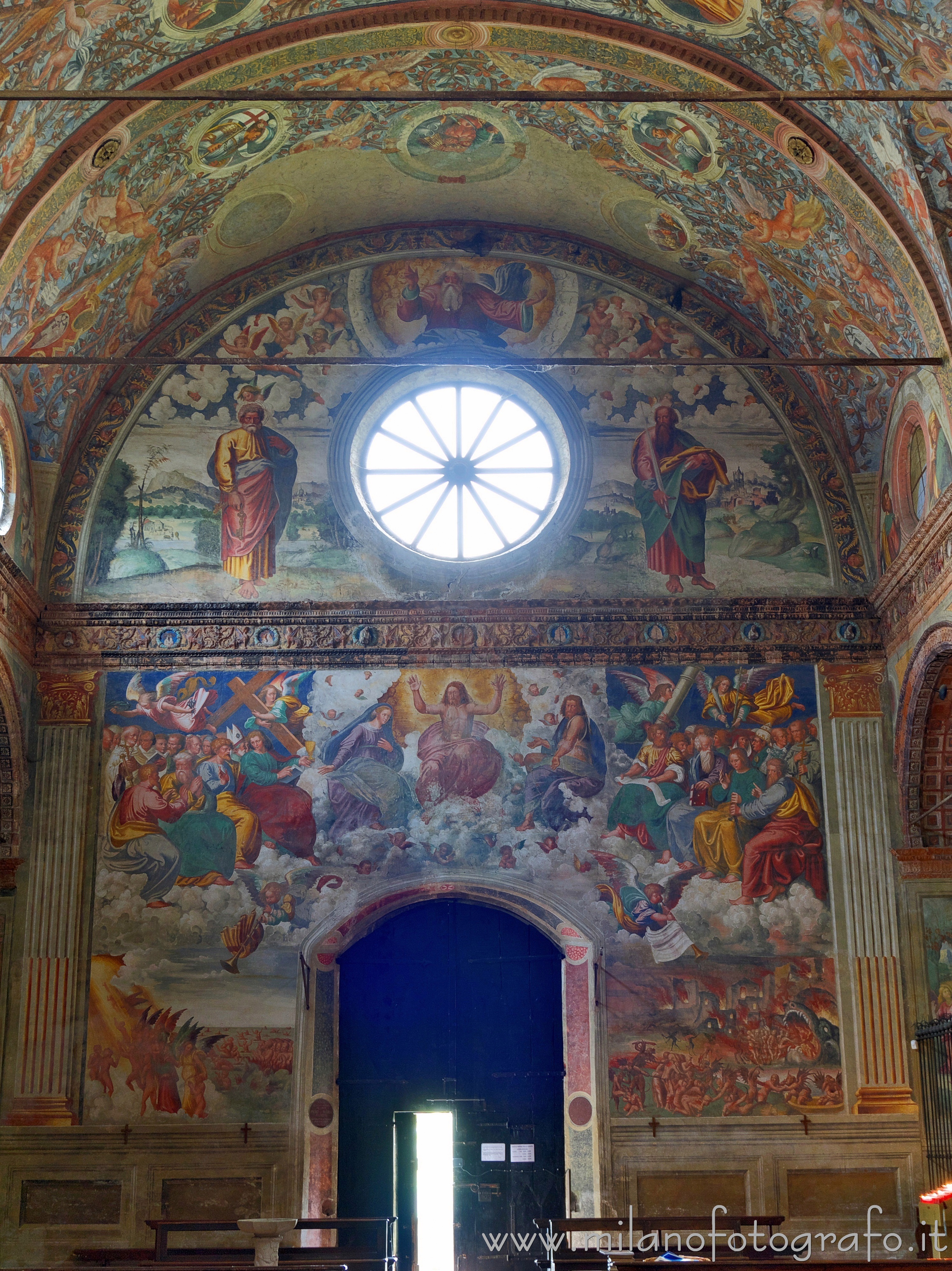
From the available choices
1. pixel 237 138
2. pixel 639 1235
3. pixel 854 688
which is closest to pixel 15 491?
pixel 237 138

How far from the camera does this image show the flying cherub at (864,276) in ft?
46.0

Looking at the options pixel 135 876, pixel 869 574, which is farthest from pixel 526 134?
pixel 135 876

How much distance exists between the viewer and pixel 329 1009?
601 inches

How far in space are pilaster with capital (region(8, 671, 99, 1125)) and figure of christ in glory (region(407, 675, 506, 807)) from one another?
352 cm

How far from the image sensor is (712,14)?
1271 centimetres

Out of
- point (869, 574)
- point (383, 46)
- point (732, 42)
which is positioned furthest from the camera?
point (869, 574)

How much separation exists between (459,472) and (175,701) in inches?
164

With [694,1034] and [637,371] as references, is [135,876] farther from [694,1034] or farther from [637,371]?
[637,371]

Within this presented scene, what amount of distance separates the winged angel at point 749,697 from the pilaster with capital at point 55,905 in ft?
21.7

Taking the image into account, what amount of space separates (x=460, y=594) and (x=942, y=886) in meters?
5.94

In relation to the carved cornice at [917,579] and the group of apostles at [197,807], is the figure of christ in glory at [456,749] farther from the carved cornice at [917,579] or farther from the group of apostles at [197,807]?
the carved cornice at [917,579]

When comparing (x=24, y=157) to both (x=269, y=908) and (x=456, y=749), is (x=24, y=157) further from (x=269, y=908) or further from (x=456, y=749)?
(x=269, y=908)

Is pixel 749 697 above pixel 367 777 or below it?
above

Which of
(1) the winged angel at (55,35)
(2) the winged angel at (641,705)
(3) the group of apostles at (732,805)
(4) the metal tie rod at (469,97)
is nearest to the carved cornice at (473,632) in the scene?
(2) the winged angel at (641,705)
